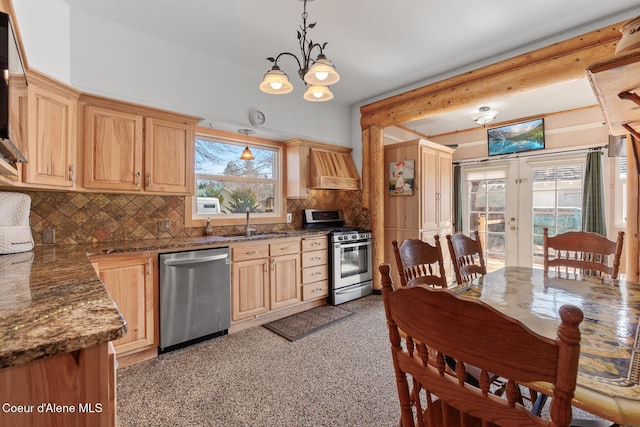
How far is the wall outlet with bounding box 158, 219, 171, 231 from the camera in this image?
3109 mm

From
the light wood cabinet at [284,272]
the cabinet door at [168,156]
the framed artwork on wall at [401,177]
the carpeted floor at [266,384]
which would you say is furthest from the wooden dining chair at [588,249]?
the cabinet door at [168,156]

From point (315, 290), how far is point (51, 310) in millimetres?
3039

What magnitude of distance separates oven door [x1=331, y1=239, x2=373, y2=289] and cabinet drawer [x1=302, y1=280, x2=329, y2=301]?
0.11 metres

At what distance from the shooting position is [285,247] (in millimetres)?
3469

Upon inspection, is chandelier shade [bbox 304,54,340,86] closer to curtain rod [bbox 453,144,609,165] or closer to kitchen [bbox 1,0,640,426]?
kitchen [bbox 1,0,640,426]

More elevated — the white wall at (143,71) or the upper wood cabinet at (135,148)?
the white wall at (143,71)

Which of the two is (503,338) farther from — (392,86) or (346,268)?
(392,86)

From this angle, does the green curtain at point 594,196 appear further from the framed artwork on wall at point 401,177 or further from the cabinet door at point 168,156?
the cabinet door at point 168,156

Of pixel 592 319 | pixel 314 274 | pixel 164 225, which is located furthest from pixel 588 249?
pixel 164 225

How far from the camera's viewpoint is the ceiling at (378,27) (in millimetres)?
2393

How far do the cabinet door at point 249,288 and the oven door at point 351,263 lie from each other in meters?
1.00

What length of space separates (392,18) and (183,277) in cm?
295

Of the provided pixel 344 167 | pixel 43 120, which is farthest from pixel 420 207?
pixel 43 120

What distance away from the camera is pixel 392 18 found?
2566mm
